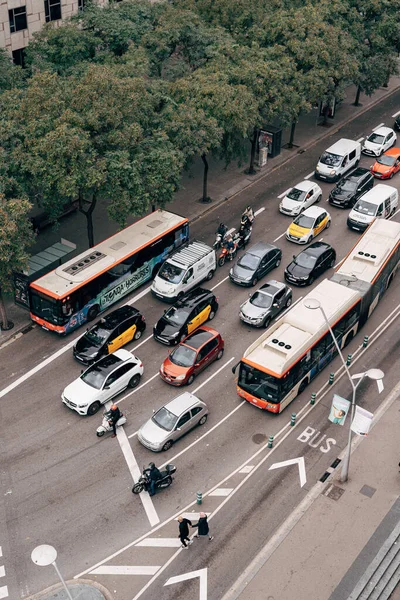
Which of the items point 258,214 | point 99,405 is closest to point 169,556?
point 99,405

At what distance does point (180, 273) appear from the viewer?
135ft

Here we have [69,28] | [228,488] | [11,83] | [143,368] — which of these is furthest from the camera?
[69,28]

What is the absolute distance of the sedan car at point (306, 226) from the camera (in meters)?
46.8

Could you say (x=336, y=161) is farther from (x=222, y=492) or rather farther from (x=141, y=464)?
(x=222, y=492)

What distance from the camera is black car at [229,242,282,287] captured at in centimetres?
4272

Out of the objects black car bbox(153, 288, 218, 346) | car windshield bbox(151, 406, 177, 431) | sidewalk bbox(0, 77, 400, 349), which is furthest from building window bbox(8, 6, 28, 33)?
car windshield bbox(151, 406, 177, 431)

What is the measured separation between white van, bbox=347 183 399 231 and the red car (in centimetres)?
1591

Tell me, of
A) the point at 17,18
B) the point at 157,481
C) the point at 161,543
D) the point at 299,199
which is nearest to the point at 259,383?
the point at 157,481

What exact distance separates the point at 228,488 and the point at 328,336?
9.19m

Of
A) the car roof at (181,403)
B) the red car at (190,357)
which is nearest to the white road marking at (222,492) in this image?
the car roof at (181,403)

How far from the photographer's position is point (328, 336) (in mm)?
35281

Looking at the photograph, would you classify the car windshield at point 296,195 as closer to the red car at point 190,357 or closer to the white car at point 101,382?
the red car at point 190,357

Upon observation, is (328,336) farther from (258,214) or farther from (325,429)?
(258,214)

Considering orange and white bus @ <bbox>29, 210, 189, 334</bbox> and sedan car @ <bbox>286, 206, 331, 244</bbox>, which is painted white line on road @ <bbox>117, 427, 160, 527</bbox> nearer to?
orange and white bus @ <bbox>29, 210, 189, 334</bbox>
